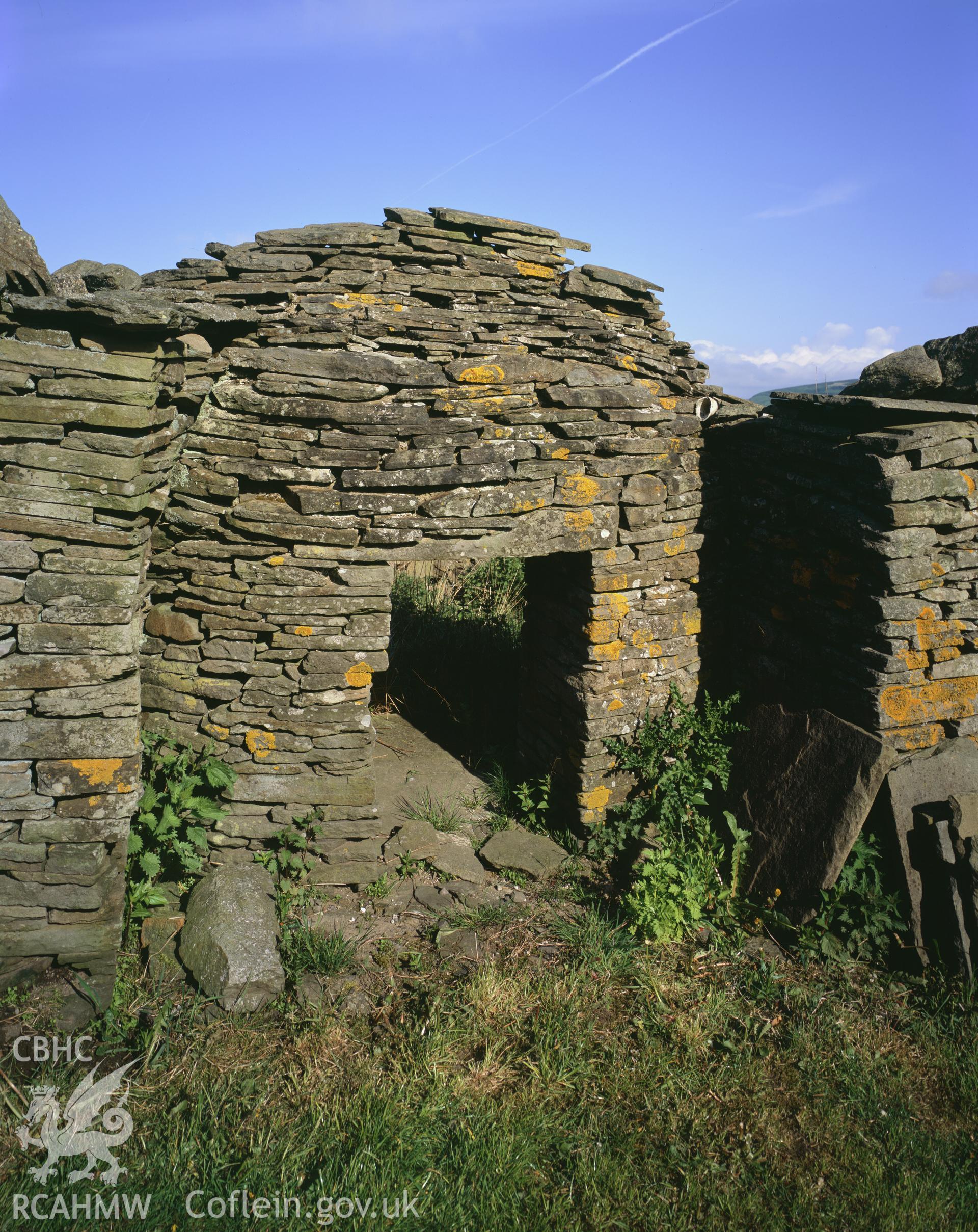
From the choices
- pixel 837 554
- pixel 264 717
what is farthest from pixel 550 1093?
pixel 837 554

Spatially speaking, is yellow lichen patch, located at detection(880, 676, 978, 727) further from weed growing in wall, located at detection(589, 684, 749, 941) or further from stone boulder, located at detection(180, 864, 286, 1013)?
stone boulder, located at detection(180, 864, 286, 1013)

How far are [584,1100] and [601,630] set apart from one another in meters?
2.46

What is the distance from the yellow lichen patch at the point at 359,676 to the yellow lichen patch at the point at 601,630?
1322 millimetres

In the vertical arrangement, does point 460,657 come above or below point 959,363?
below

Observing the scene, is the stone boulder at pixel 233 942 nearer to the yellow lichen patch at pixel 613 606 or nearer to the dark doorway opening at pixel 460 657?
the dark doorway opening at pixel 460 657

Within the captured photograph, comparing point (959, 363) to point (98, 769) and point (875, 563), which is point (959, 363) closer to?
point (875, 563)

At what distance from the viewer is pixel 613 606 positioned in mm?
5035

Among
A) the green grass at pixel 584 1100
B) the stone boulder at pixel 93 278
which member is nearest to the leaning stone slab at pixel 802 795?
the green grass at pixel 584 1100

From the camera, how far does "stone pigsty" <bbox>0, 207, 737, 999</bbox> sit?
3316 mm

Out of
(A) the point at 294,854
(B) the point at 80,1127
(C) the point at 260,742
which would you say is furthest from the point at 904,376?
(B) the point at 80,1127

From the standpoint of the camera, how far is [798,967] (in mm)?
4238

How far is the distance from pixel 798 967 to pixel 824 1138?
3.16ft

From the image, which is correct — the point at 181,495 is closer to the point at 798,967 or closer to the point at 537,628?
the point at 537,628

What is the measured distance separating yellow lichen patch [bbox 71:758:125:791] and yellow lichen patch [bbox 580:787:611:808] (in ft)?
8.87
